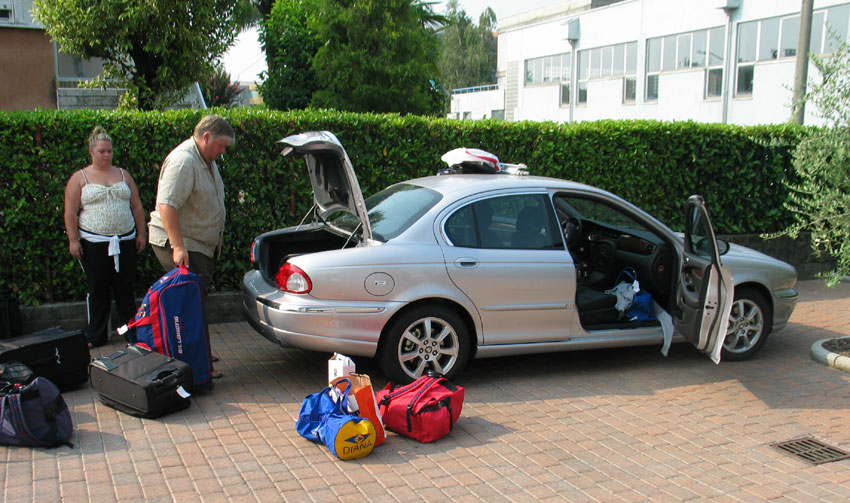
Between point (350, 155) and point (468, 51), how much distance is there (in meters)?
74.7

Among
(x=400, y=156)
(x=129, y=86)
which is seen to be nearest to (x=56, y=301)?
(x=400, y=156)

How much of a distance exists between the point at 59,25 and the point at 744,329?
10.5 meters

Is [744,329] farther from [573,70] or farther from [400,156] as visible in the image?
[573,70]

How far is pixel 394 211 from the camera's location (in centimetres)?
625

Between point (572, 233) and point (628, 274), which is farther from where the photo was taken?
point (628, 274)

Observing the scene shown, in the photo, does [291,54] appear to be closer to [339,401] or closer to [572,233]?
[572,233]

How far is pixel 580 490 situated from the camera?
433 cm

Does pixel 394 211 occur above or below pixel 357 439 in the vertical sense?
above

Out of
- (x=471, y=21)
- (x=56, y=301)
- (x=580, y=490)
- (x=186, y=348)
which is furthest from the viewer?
(x=471, y=21)

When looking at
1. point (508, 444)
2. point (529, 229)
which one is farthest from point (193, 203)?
point (508, 444)

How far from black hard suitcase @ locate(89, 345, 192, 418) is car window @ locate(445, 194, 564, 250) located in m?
2.26

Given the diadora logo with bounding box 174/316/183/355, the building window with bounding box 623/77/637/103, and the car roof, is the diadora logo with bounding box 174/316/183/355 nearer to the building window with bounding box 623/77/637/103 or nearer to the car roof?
the car roof

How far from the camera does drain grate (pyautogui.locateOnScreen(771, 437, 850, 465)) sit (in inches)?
192

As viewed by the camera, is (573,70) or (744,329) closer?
(744,329)
